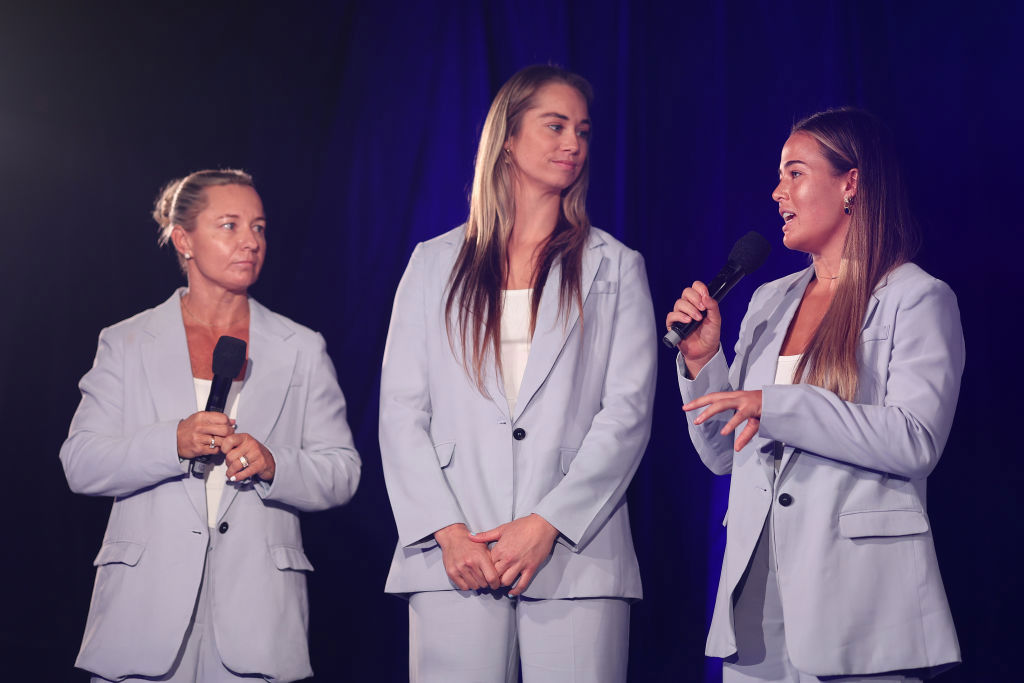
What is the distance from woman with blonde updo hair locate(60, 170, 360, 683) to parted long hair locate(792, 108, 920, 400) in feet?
4.44

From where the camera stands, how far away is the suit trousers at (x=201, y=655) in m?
2.68

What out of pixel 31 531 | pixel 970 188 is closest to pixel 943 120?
pixel 970 188

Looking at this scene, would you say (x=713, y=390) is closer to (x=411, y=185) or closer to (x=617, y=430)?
(x=617, y=430)

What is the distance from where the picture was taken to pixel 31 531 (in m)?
3.63

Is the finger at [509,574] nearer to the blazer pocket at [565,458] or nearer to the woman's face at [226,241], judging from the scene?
the blazer pocket at [565,458]

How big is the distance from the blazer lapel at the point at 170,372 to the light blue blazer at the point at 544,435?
61 centimetres

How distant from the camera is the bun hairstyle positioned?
3.22 metres

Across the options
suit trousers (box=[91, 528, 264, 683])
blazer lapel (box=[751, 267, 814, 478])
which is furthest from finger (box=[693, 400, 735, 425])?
suit trousers (box=[91, 528, 264, 683])

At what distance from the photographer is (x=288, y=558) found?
9.23ft

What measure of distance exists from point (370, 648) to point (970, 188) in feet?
8.22

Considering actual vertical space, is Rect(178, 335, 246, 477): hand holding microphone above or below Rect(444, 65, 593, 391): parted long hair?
below

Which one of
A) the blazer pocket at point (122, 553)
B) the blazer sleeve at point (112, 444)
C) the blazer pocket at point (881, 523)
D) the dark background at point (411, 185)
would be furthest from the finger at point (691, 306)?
the blazer pocket at point (122, 553)

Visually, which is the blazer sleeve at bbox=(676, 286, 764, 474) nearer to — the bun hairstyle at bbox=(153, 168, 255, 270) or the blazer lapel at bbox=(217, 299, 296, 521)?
the blazer lapel at bbox=(217, 299, 296, 521)

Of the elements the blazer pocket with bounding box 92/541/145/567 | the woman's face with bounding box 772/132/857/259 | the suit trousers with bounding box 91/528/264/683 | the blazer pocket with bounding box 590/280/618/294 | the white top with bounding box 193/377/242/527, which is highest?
the woman's face with bounding box 772/132/857/259
